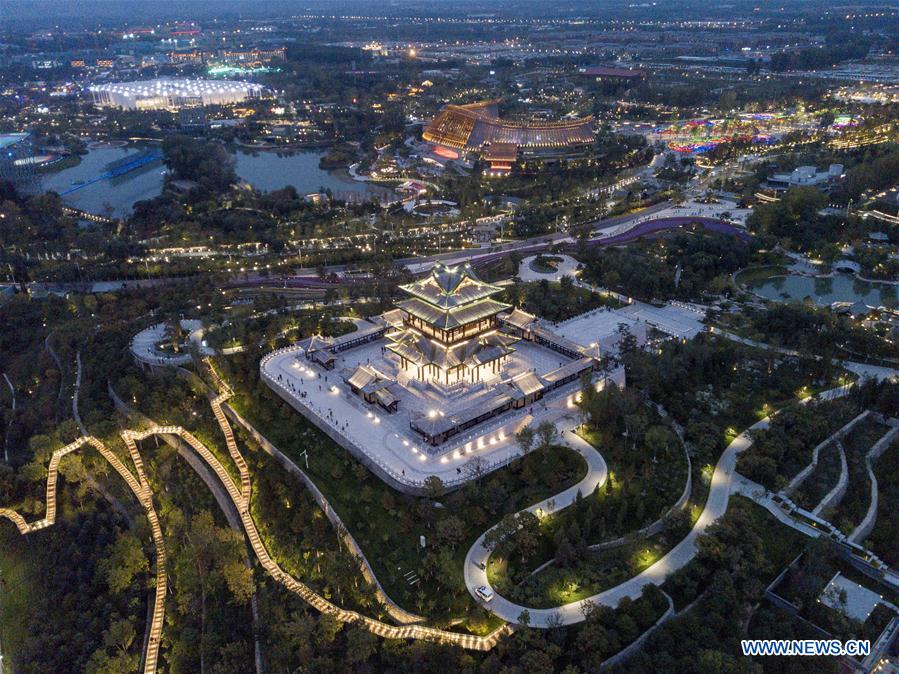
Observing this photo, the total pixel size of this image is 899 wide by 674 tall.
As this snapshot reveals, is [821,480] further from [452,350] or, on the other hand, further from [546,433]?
[452,350]

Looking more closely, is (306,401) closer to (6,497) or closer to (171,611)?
(171,611)

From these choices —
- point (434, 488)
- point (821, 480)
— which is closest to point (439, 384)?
point (434, 488)

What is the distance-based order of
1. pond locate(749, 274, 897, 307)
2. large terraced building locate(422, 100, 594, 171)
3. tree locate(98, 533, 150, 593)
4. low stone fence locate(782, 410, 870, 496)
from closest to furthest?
tree locate(98, 533, 150, 593) → low stone fence locate(782, 410, 870, 496) → pond locate(749, 274, 897, 307) → large terraced building locate(422, 100, 594, 171)

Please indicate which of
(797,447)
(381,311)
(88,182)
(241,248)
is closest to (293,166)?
(88,182)

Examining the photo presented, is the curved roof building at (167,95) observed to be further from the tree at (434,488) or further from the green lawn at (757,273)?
the tree at (434,488)

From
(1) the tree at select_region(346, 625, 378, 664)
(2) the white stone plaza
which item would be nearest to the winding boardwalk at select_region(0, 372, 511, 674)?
(1) the tree at select_region(346, 625, 378, 664)

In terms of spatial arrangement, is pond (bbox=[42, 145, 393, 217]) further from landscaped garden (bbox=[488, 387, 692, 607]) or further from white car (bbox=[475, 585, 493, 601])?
white car (bbox=[475, 585, 493, 601])

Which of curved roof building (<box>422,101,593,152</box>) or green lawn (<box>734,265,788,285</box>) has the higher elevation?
curved roof building (<box>422,101,593,152</box>)
